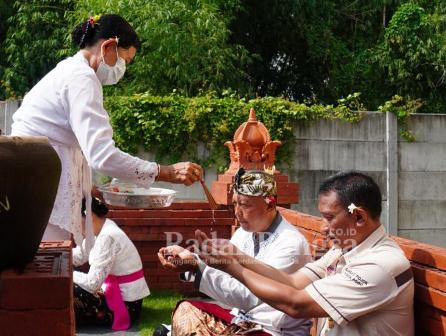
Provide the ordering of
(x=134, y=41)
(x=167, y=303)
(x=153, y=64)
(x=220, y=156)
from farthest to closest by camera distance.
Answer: (x=153, y=64)
(x=220, y=156)
(x=167, y=303)
(x=134, y=41)

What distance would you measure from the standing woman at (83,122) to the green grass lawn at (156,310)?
2.48 meters

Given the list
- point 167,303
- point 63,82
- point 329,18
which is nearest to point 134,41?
point 63,82

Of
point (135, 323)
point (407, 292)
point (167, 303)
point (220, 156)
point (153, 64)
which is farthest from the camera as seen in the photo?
point (153, 64)

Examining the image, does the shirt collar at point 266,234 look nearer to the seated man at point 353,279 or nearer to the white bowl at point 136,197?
the white bowl at point 136,197

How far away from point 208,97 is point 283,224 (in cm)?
475

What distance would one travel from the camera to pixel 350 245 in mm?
2660

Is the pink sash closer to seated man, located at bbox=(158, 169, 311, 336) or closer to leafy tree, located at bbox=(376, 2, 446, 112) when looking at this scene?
seated man, located at bbox=(158, 169, 311, 336)

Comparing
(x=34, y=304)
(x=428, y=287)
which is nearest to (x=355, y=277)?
(x=428, y=287)

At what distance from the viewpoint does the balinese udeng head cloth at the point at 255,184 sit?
11.3 ft

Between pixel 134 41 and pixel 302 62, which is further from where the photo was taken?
pixel 302 62

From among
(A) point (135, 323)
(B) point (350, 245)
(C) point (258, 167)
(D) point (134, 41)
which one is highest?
(D) point (134, 41)

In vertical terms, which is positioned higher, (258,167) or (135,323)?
(258,167)

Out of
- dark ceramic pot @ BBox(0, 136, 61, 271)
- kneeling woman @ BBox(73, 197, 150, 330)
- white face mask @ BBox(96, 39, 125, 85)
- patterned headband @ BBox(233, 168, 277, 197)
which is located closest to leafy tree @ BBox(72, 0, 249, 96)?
kneeling woman @ BBox(73, 197, 150, 330)

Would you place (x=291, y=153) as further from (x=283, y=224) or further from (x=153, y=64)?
(x=283, y=224)
